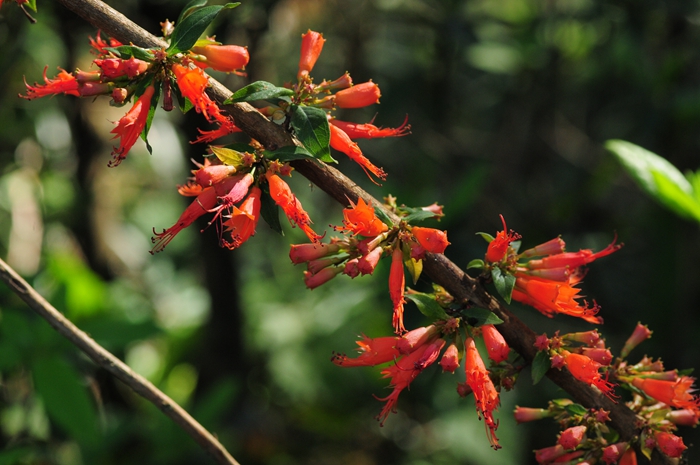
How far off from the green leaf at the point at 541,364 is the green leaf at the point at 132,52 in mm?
927

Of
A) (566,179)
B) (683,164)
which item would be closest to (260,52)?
(566,179)

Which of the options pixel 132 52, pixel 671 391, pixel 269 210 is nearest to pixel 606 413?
pixel 671 391

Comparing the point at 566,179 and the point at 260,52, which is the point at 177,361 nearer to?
the point at 260,52

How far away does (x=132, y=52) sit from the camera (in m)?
1.19

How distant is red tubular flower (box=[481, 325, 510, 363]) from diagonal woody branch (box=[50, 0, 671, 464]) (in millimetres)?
64

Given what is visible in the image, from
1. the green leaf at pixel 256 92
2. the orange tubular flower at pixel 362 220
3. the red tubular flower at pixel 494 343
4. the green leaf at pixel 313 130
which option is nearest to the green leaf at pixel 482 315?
the red tubular flower at pixel 494 343

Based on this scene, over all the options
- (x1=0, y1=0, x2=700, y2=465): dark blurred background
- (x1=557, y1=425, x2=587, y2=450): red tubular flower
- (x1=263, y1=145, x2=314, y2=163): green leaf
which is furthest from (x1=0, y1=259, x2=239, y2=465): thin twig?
(x1=0, y1=0, x2=700, y2=465): dark blurred background

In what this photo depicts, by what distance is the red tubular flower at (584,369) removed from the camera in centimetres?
129

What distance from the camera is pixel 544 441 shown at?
3.54 m

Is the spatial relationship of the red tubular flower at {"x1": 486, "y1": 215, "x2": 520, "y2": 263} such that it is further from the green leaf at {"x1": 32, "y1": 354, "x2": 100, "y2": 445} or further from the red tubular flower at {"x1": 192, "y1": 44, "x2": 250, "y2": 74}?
the green leaf at {"x1": 32, "y1": 354, "x2": 100, "y2": 445}

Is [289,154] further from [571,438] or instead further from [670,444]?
[670,444]

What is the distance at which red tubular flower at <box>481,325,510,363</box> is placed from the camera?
1.26m

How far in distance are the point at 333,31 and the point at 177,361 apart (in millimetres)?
2357

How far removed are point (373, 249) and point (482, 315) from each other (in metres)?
0.24
